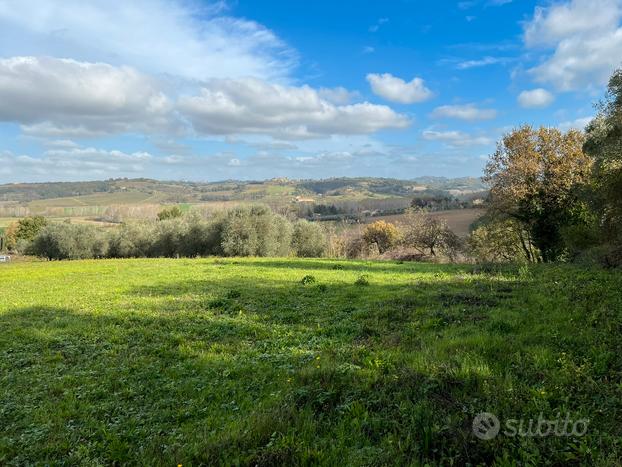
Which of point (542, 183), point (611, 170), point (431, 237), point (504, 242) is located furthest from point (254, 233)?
point (611, 170)

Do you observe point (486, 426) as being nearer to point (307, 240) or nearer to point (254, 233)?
point (254, 233)

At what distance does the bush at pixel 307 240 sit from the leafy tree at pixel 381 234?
1291cm

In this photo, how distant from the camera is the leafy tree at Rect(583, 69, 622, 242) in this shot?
19.5 m

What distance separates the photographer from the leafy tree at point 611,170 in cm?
1948

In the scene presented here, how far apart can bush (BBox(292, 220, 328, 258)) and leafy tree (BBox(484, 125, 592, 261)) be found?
111 ft

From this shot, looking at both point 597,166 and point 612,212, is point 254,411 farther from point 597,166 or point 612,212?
point 597,166

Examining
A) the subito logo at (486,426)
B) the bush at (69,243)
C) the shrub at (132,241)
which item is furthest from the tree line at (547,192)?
the bush at (69,243)

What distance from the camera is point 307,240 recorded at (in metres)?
64.9

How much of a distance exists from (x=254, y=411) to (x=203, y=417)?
2.65 ft

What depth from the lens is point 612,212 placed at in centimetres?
2147

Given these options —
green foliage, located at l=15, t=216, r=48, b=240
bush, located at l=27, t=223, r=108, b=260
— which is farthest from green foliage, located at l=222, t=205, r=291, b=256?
green foliage, located at l=15, t=216, r=48, b=240

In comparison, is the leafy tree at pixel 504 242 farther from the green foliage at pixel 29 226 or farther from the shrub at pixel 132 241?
the green foliage at pixel 29 226

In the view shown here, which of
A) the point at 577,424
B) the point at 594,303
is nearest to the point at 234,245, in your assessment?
the point at 594,303

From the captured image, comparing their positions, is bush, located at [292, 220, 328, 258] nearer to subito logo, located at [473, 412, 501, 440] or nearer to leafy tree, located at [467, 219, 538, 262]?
leafy tree, located at [467, 219, 538, 262]
